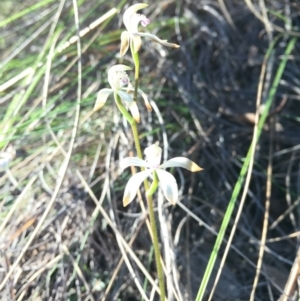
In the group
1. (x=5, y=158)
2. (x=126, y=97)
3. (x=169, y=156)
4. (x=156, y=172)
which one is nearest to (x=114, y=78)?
(x=126, y=97)

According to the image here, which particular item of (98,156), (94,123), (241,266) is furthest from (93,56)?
(241,266)

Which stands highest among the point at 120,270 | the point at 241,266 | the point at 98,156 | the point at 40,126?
the point at 40,126

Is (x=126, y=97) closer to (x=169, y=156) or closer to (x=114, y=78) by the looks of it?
(x=114, y=78)

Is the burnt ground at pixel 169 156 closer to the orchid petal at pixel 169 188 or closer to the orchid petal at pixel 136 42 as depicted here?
the orchid petal at pixel 169 188

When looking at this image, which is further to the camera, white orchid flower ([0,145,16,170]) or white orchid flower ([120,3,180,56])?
white orchid flower ([0,145,16,170])

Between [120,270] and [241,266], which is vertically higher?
[120,270]

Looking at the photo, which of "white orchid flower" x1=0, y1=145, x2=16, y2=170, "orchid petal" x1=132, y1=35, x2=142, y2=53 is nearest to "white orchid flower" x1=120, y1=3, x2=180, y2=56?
"orchid petal" x1=132, y1=35, x2=142, y2=53

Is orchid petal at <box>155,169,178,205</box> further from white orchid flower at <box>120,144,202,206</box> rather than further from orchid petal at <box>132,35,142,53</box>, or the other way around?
orchid petal at <box>132,35,142,53</box>

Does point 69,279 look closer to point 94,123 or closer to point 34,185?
point 34,185

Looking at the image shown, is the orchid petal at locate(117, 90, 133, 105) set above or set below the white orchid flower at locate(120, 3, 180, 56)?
below

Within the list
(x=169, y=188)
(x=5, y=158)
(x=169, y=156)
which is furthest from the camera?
(x=169, y=156)

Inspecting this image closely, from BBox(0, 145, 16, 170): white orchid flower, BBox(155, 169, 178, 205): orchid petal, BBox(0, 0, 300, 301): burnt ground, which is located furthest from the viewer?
BBox(0, 0, 300, 301): burnt ground
